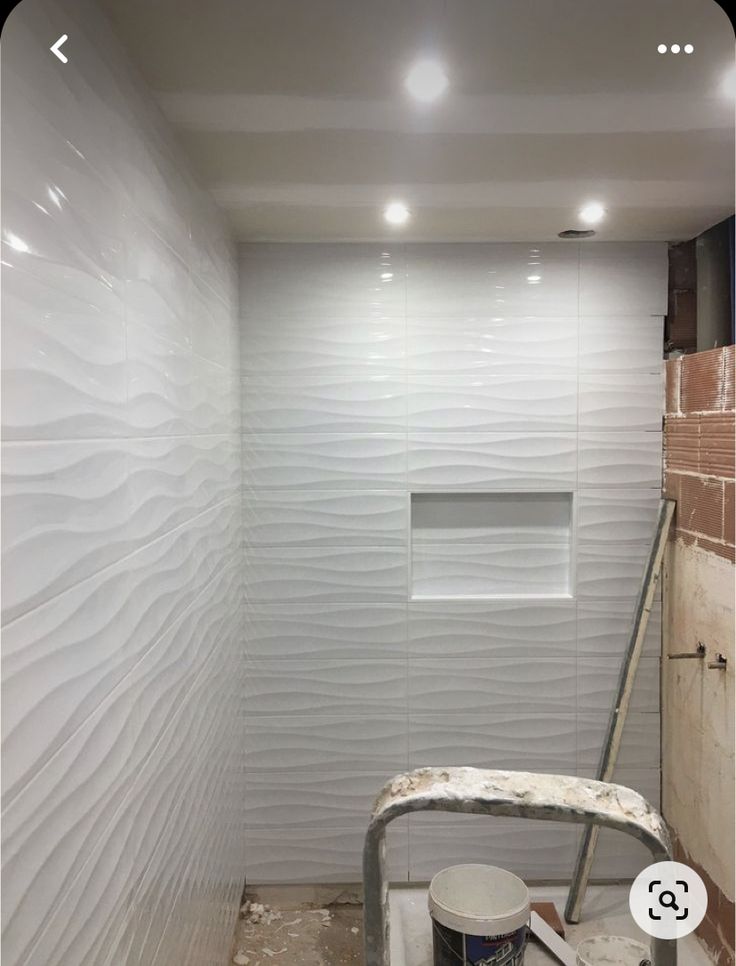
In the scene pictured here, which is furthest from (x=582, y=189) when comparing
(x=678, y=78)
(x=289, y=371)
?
(x=289, y=371)

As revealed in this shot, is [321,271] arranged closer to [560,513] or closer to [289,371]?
[289,371]

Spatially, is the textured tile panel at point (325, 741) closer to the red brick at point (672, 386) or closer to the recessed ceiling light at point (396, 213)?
the red brick at point (672, 386)

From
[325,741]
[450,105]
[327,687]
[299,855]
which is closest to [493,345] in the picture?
[450,105]

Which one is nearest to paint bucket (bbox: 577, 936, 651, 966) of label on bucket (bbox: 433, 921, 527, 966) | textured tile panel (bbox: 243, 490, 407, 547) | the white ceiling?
label on bucket (bbox: 433, 921, 527, 966)

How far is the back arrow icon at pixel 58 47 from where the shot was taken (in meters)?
0.88

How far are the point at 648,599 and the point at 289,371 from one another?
133cm

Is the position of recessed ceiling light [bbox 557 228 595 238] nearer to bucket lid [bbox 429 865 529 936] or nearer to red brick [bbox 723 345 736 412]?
red brick [bbox 723 345 736 412]

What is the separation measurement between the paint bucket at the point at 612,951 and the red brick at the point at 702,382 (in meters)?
1.40

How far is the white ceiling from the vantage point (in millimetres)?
1042

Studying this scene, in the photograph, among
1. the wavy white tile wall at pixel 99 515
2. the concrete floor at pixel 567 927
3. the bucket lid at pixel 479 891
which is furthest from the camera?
the concrete floor at pixel 567 927

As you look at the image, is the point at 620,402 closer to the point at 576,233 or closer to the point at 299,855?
the point at 576,233

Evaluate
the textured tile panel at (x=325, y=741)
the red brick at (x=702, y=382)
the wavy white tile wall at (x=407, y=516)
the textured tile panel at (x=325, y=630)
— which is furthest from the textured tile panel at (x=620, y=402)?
the textured tile panel at (x=325, y=741)

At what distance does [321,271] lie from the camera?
89.0 inches

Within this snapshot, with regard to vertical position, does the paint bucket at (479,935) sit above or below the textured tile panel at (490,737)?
above
